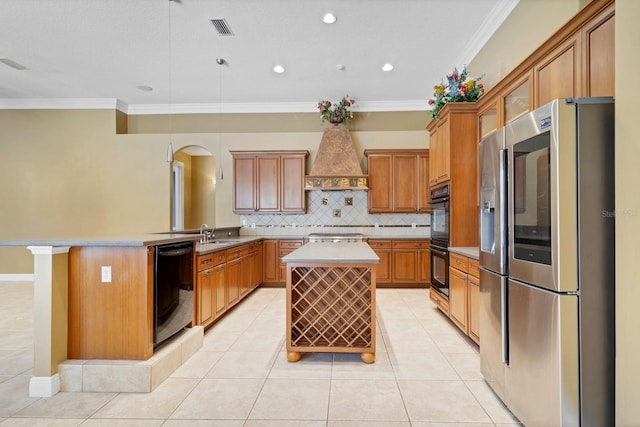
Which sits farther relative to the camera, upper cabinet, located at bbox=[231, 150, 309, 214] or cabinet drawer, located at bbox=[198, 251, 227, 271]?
upper cabinet, located at bbox=[231, 150, 309, 214]

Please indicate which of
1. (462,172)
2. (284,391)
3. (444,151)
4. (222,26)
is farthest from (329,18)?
(284,391)

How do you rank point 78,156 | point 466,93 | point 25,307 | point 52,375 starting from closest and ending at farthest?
point 52,375 → point 466,93 → point 25,307 → point 78,156

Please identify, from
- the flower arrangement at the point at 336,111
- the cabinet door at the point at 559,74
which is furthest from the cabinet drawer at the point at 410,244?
the cabinet door at the point at 559,74

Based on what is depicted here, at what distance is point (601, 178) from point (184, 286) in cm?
290

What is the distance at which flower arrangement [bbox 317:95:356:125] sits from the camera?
225 inches

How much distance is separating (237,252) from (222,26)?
2.73 metres

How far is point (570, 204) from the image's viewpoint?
1515mm

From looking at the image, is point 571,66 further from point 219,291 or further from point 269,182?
point 269,182

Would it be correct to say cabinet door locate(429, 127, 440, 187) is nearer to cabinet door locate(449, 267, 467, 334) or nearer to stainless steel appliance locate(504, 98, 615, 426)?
cabinet door locate(449, 267, 467, 334)

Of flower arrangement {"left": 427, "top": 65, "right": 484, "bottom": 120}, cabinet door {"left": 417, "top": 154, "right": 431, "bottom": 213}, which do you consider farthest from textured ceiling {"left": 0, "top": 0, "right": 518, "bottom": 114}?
cabinet door {"left": 417, "top": 154, "right": 431, "bottom": 213}

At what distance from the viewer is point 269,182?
19.2ft

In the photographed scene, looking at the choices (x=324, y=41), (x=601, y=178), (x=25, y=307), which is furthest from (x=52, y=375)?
(x=324, y=41)

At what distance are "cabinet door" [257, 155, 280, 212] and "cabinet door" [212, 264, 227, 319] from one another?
213 cm

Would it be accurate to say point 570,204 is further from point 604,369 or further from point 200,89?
point 200,89
